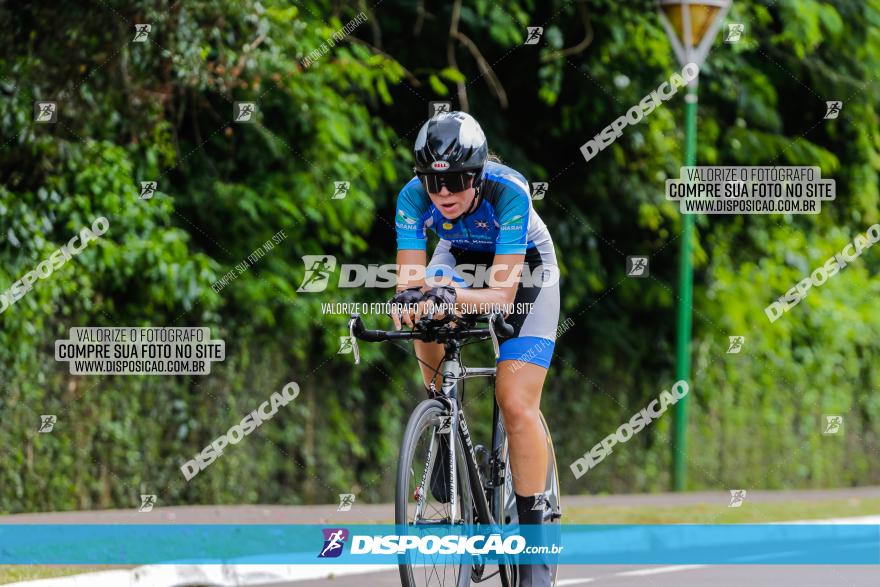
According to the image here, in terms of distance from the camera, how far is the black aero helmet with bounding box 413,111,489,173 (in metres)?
5.99

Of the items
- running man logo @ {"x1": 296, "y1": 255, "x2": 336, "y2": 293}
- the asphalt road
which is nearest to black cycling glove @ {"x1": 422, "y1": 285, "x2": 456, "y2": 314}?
the asphalt road

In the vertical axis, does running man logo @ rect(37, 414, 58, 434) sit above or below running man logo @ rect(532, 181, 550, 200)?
below

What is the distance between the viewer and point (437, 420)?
6.04m

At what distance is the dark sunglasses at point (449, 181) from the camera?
6.04m

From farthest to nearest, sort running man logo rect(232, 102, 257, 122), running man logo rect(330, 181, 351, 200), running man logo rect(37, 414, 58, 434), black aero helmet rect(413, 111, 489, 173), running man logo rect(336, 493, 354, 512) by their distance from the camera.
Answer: running man logo rect(330, 181, 351, 200) → running man logo rect(232, 102, 257, 122) → running man logo rect(336, 493, 354, 512) → running man logo rect(37, 414, 58, 434) → black aero helmet rect(413, 111, 489, 173)

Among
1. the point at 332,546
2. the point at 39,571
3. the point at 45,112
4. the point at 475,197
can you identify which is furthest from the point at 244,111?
the point at 475,197

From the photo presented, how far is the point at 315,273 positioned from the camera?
13273 millimetres

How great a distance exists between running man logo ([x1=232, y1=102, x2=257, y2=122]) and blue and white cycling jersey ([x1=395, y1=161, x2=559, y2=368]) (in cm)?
620

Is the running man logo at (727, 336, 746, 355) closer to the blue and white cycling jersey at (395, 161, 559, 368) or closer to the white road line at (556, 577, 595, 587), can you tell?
the white road line at (556, 577, 595, 587)

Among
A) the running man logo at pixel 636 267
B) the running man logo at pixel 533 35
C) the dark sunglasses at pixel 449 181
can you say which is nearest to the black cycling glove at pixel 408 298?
the dark sunglasses at pixel 449 181

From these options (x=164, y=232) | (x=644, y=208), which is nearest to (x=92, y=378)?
(x=164, y=232)

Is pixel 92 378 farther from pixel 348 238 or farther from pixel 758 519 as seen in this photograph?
pixel 758 519

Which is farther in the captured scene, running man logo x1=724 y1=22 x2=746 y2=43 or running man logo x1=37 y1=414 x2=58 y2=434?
running man logo x1=724 y1=22 x2=746 y2=43

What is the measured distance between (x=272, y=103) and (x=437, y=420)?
7315 mm
